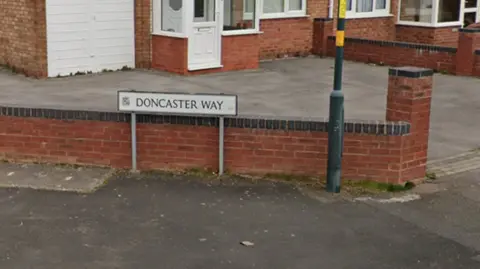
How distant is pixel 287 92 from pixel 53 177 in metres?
5.97

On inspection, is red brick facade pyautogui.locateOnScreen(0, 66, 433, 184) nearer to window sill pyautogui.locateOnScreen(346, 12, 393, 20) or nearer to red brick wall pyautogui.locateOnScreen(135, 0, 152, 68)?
red brick wall pyautogui.locateOnScreen(135, 0, 152, 68)

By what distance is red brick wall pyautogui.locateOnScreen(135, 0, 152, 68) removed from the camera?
1473 centimetres

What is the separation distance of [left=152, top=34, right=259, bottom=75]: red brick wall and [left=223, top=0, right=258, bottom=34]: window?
0.66 ft

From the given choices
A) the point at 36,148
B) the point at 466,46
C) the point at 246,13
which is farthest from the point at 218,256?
the point at 466,46

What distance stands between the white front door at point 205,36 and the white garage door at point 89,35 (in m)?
1.31

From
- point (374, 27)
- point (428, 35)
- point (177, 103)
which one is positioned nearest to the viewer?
point (177, 103)

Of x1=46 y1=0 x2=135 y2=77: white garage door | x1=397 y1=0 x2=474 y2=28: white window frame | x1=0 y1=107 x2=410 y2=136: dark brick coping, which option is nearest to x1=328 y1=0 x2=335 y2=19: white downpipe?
x1=397 y1=0 x2=474 y2=28: white window frame

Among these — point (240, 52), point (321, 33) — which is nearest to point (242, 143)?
point (240, 52)

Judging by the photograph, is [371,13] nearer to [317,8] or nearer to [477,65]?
[317,8]

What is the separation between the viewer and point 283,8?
18.0m

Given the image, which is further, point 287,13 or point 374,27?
point 374,27

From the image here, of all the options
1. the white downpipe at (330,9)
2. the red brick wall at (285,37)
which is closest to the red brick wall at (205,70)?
the red brick wall at (285,37)

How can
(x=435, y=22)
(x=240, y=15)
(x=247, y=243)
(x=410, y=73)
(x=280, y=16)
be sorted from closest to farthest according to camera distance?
(x=247, y=243) < (x=410, y=73) < (x=240, y=15) < (x=280, y=16) < (x=435, y=22)

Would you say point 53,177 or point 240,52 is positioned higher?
point 240,52
